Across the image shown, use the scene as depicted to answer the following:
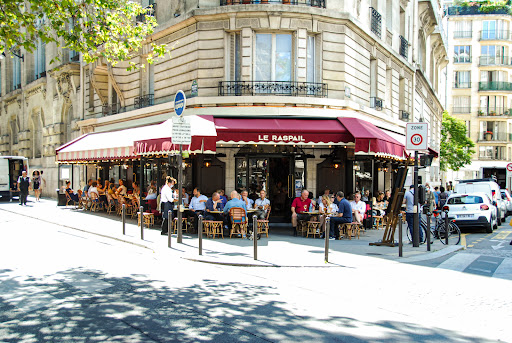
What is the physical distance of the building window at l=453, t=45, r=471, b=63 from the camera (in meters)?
57.6

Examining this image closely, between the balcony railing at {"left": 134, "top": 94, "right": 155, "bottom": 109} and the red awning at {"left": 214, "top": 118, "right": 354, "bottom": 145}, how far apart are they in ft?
19.8

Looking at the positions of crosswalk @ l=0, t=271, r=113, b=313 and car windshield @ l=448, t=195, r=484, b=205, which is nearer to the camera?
crosswalk @ l=0, t=271, r=113, b=313

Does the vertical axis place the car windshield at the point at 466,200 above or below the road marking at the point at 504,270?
above

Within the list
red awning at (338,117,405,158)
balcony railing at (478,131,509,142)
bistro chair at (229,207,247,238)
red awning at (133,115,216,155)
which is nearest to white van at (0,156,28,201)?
red awning at (133,115,216,155)

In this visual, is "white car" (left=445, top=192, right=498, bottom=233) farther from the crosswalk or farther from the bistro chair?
the crosswalk

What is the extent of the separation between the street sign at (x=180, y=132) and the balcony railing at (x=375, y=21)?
11.8 meters

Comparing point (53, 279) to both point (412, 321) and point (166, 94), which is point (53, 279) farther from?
point (166, 94)

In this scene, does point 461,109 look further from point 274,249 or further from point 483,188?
point 274,249

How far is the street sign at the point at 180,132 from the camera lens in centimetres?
1166

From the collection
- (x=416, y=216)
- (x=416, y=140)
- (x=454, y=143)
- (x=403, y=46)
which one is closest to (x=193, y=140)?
(x=416, y=140)

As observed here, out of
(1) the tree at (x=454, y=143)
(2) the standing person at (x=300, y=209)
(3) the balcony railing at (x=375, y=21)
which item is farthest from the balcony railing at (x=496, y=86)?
(2) the standing person at (x=300, y=209)

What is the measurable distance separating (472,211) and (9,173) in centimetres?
2605

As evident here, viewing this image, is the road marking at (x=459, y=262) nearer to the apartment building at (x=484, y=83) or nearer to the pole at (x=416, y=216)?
the pole at (x=416, y=216)

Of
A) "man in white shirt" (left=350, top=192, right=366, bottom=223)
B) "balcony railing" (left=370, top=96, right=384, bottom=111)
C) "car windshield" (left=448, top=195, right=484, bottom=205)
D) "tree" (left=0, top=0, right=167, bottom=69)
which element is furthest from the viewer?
"balcony railing" (left=370, top=96, right=384, bottom=111)
